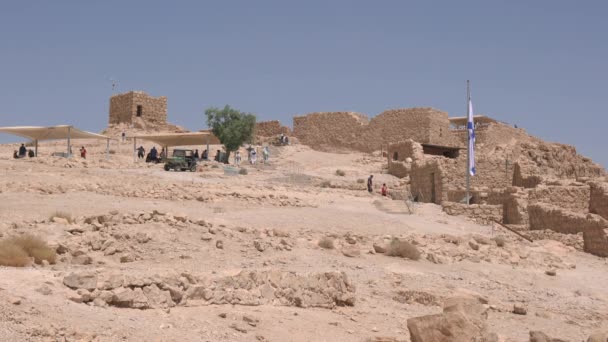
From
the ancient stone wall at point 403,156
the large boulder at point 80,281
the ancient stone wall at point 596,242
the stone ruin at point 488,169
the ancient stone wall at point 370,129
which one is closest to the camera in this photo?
the large boulder at point 80,281

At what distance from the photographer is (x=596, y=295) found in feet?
48.3

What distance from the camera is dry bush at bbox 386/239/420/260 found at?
14.8 metres

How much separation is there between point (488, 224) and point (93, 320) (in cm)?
1480

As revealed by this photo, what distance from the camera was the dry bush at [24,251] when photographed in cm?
948

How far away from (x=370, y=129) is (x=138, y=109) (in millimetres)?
13274

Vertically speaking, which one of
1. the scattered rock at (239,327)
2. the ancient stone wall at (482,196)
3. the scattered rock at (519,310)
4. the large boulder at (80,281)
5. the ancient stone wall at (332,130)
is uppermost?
the ancient stone wall at (332,130)

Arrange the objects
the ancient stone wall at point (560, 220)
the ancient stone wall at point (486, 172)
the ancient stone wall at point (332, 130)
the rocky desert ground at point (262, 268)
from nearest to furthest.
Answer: the rocky desert ground at point (262, 268) → the ancient stone wall at point (560, 220) → the ancient stone wall at point (486, 172) → the ancient stone wall at point (332, 130)

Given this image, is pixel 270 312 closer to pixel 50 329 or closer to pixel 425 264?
pixel 50 329

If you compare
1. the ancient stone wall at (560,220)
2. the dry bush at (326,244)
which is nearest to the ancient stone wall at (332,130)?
the ancient stone wall at (560,220)

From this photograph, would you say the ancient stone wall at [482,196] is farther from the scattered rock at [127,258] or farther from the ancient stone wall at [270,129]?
the ancient stone wall at [270,129]

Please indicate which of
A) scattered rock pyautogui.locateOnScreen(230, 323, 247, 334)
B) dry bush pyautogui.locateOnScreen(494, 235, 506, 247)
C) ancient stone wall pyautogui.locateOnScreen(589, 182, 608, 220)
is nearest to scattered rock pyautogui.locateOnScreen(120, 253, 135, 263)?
scattered rock pyautogui.locateOnScreen(230, 323, 247, 334)

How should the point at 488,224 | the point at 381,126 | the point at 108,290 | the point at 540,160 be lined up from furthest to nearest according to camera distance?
the point at 381,126 → the point at 540,160 → the point at 488,224 → the point at 108,290

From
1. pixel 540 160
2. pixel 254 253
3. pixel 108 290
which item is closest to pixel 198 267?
pixel 254 253

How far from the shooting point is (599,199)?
2195 cm
